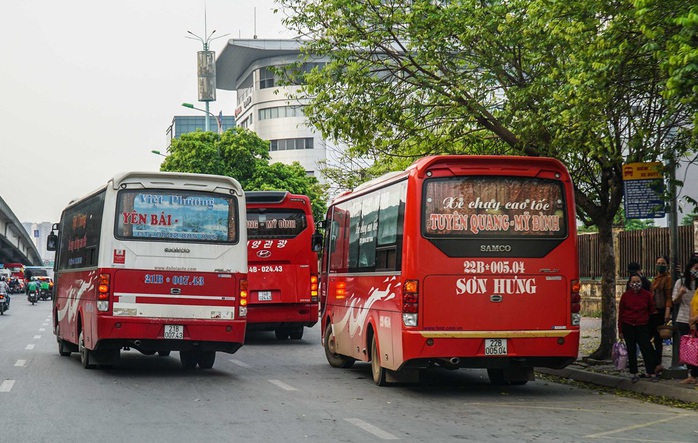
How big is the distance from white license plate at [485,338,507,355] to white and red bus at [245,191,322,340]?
10635 mm

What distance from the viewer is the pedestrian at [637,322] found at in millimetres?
14703

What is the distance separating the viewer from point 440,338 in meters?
13.0

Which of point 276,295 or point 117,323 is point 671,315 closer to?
point 117,323

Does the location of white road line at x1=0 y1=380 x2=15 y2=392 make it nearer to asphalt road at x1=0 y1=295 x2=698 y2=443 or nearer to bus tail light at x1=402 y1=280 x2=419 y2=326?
asphalt road at x1=0 y1=295 x2=698 y2=443

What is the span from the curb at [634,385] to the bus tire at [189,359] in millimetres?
5860

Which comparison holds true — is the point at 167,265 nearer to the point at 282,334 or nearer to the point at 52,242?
the point at 52,242

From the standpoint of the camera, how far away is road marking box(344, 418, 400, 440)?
9570 millimetres

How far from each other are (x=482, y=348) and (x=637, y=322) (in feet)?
9.66

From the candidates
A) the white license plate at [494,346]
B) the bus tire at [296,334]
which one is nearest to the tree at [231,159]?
the bus tire at [296,334]

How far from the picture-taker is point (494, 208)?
13.3 metres

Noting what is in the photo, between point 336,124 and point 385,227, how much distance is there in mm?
4345

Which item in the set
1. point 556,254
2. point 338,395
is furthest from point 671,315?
point 338,395

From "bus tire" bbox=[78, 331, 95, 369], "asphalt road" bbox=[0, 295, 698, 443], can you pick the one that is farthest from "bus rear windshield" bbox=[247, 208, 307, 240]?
"bus tire" bbox=[78, 331, 95, 369]

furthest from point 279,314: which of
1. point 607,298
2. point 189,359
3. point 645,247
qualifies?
point 645,247
